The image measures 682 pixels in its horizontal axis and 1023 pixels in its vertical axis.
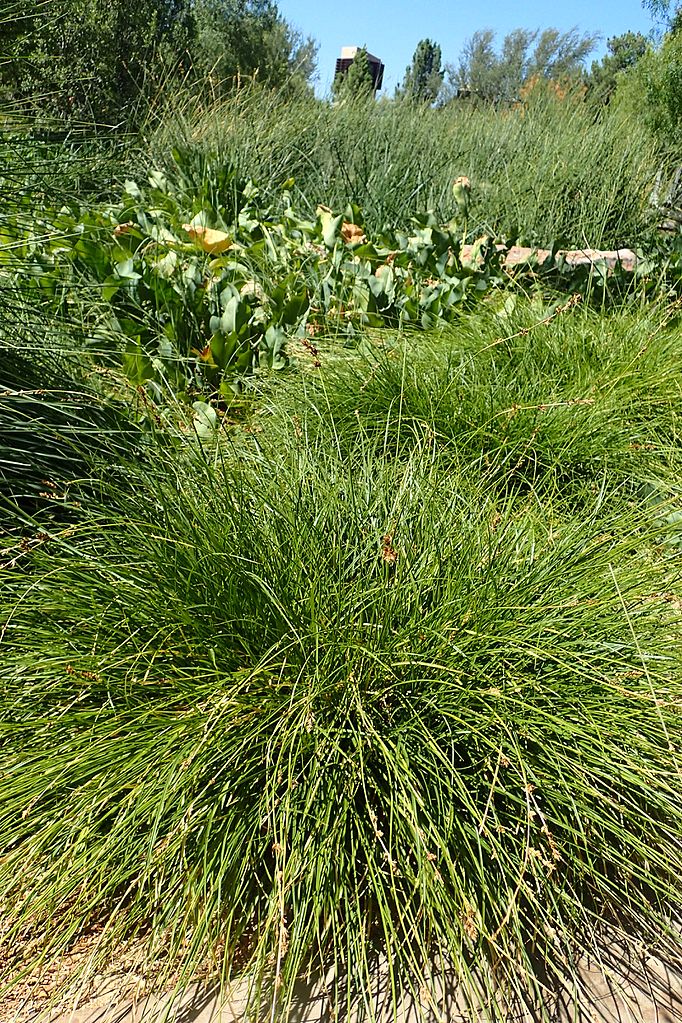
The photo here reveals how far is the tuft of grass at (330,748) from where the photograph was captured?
1.50 metres

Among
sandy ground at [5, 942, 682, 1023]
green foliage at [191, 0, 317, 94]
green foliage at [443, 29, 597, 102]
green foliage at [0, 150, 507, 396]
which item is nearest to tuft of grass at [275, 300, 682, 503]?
green foliage at [0, 150, 507, 396]

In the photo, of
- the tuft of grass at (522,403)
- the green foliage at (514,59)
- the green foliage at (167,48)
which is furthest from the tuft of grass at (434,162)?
the green foliage at (514,59)

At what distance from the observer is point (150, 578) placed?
1.86m

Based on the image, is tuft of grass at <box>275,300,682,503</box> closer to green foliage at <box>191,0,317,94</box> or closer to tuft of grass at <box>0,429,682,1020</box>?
tuft of grass at <box>0,429,682,1020</box>

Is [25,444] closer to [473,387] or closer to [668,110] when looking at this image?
[473,387]

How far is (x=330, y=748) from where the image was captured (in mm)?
1640

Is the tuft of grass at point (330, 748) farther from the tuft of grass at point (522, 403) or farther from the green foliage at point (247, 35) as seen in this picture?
the green foliage at point (247, 35)

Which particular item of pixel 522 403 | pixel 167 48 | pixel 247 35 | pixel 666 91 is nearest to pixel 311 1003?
pixel 522 403

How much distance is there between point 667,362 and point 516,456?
93cm

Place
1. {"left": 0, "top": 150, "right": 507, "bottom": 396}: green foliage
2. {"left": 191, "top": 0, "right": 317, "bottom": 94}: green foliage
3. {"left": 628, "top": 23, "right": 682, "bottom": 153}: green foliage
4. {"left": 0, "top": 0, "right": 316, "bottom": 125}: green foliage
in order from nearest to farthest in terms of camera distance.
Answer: {"left": 0, "top": 150, "right": 507, "bottom": 396}: green foliage, {"left": 0, "top": 0, "right": 316, "bottom": 125}: green foliage, {"left": 628, "top": 23, "right": 682, "bottom": 153}: green foliage, {"left": 191, "top": 0, "right": 317, "bottom": 94}: green foliage

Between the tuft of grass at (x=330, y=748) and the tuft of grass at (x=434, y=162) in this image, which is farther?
the tuft of grass at (x=434, y=162)

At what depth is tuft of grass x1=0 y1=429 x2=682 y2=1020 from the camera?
1.50m

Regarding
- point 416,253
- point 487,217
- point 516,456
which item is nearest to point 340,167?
point 487,217

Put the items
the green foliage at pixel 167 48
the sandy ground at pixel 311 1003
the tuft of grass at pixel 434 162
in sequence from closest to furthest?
the sandy ground at pixel 311 1003
the tuft of grass at pixel 434 162
the green foliage at pixel 167 48
